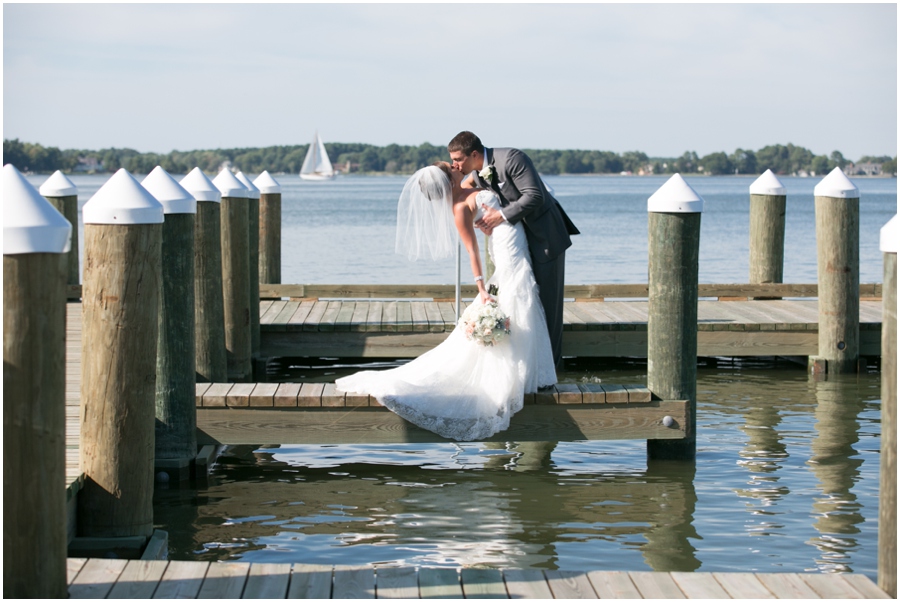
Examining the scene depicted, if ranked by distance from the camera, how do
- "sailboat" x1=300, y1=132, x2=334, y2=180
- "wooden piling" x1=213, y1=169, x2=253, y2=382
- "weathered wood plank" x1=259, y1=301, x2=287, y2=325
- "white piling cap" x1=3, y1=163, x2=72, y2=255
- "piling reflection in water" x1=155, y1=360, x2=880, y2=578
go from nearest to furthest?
"white piling cap" x1=3, y1=163, x2=72, y2=255 < "piling reflection in water" x1=155, y1=360, x2=880, y2=578 < "wooden piling" x1=213, y1=169, x2=253, y2=382 < "weathered wood plank" x1=259, y1=301, x2=287, y2=325 < "sailboat" x1=300, y1=132, x2=334, y2=180

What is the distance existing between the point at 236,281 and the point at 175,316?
9.63 ft

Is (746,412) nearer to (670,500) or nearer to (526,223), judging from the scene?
(670,500)

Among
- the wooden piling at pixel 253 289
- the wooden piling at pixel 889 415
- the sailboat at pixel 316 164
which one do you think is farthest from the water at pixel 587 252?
the sailboat at pixel 316 164

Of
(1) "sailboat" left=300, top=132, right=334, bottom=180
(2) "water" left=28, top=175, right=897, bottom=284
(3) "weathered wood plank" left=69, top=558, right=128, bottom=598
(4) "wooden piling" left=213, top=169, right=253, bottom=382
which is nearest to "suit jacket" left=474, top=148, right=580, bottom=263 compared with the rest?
(3) "weathered wood plank" left=69, top=558, right=128, bottom=598

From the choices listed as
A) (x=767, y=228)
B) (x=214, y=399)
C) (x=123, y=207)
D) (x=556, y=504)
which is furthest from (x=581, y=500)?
(x=767, y=228)

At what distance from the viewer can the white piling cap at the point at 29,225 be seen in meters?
3.72

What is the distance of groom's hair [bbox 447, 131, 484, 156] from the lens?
21.8ft

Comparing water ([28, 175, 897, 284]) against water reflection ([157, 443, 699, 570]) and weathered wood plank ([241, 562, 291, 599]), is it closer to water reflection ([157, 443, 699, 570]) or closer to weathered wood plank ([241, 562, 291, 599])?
water reflection ([157, 443, 699, 570])

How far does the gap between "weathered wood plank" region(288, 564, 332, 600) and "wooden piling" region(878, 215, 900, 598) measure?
213 cm

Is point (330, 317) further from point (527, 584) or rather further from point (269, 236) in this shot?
point (527, 584)

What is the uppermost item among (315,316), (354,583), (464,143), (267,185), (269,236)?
(464,143)

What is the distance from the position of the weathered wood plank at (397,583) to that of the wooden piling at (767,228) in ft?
28.2

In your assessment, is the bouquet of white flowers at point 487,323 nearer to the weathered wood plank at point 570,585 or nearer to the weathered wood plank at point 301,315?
the weathered wood plank at point 570,585

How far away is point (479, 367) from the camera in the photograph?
22.0 ft
